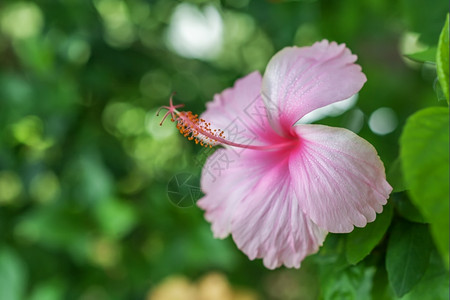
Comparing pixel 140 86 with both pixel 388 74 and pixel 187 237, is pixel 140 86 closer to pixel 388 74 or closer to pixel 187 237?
pixel 187 237

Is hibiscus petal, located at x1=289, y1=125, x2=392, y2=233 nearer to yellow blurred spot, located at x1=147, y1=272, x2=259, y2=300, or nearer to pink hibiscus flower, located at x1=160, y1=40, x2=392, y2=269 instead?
pink hibiscus flower, located at x1=160, y1=40, x2=392, y2=269

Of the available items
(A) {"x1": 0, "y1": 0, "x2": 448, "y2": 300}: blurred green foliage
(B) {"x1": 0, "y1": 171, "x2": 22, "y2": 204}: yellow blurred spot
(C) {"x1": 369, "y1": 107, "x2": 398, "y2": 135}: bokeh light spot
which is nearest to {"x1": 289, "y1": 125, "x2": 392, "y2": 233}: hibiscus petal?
(C) {"x1": 369, "y1": 107, "x2": 398, "y2": 135}: bokeh light spot

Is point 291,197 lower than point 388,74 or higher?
higher

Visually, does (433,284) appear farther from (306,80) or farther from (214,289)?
(214,289)

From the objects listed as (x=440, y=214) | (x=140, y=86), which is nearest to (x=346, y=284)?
(x=440, y=214)

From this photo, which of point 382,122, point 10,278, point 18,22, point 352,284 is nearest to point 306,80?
point 352,284

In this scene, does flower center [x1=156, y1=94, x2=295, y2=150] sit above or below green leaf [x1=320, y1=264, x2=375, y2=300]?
above
